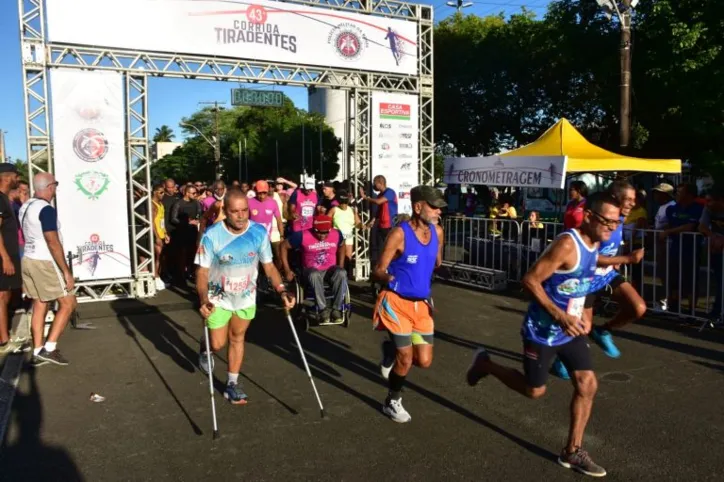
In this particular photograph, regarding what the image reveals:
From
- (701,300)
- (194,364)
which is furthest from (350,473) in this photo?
(701,300)

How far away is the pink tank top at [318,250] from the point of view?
25.7 feet

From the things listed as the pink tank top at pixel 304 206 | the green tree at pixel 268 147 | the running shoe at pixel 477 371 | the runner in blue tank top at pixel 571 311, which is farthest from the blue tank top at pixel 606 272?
the green tree at pixel 268 147

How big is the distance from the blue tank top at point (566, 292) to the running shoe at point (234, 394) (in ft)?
8.32

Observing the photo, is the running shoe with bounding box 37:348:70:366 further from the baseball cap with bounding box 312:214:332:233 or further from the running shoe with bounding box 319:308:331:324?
the baseball cap with bounding box 312:214:332:233

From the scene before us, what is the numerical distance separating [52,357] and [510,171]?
8.14m

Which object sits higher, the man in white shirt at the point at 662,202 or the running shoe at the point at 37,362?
the man in white shirt at the point at 662,202

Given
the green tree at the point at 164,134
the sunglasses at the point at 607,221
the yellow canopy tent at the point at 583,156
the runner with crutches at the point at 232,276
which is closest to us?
the sunglasses at the point at 607,221

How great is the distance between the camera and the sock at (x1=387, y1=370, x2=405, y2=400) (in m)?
4.64

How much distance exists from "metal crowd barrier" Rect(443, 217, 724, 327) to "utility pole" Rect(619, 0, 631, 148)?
2.64m

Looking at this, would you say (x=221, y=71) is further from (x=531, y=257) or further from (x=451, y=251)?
(x=451, y=251)

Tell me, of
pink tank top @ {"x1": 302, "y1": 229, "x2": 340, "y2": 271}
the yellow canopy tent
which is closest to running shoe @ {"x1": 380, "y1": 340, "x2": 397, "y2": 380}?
pink tank top @ {"x1": 302, "y1": 229, "x2": 340, "y2": 271}

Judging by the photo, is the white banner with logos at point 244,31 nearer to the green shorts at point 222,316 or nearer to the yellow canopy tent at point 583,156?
the yellow canopy tent at point 583,156

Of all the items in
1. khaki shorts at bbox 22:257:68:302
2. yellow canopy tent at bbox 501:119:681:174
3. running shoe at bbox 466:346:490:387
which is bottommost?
running shoe at bbox 466:346:490:387

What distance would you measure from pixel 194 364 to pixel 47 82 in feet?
17.8
